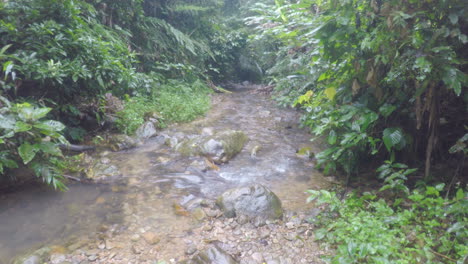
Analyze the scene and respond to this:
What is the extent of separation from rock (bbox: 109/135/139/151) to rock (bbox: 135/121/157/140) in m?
0.25

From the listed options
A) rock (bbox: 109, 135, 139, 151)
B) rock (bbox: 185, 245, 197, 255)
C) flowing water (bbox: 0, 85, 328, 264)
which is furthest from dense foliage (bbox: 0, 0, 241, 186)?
rock (bbox: 185, 245, 197, 255)

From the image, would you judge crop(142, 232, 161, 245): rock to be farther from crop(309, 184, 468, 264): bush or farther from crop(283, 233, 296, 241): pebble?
crop(309, 184, 468, 264): bush

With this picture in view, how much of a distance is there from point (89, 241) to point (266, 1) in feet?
34.5

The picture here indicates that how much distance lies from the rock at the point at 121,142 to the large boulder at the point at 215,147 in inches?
28.9

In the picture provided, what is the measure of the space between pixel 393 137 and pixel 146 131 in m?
3.92

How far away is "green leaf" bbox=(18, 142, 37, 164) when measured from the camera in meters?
2.68

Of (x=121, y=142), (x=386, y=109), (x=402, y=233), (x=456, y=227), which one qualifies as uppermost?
(x=386, y=109)

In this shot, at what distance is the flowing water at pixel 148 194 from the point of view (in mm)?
2680

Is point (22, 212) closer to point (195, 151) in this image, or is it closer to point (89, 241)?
point (89, 241)

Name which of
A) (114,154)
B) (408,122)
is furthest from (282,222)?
(114,154)

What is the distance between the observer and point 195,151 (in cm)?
459

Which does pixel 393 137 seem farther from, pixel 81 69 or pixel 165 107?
pixel 165 107

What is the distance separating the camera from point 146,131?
17.5 ft

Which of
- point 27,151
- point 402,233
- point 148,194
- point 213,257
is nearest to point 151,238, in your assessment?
point 213,257
